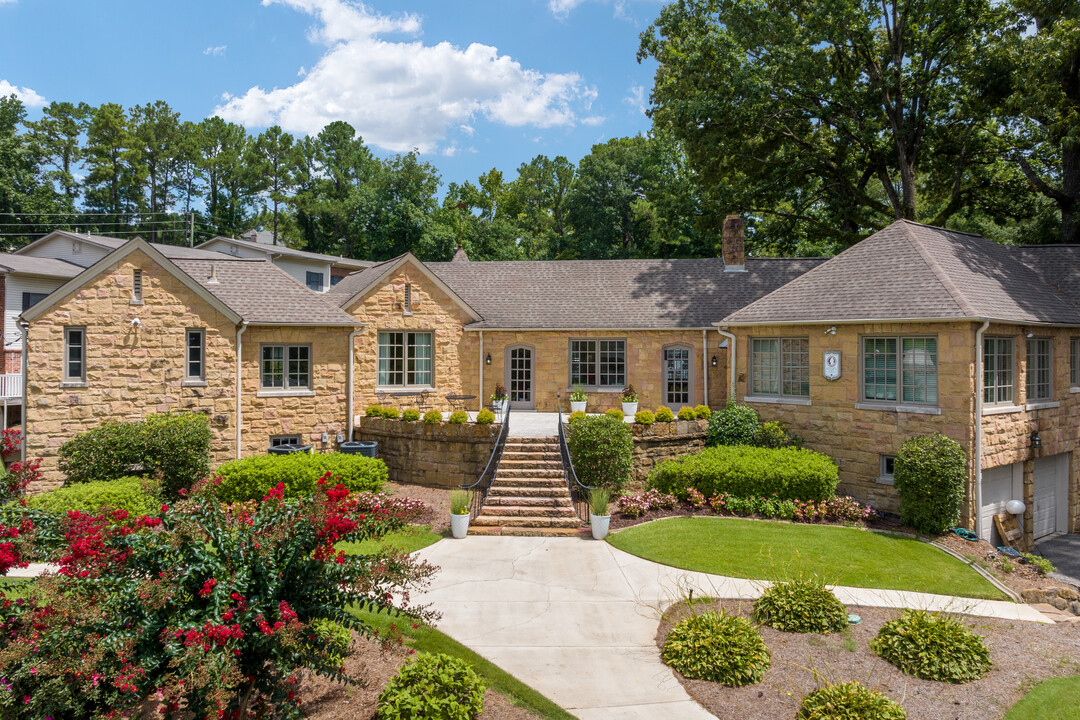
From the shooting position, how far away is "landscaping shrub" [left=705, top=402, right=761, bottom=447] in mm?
16531

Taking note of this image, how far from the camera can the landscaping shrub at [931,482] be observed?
12.9 m

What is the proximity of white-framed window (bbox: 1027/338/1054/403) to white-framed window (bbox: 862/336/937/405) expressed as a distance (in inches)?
138

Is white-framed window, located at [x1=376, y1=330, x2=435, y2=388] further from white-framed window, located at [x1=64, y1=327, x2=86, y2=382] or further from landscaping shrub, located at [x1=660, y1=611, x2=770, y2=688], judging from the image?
landscaping shrub, located at [x1=660, y1=611, x2=770, y2=688]

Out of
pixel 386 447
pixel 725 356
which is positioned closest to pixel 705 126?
pixel 725 356

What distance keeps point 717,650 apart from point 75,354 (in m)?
16.5

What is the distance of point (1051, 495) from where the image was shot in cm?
1639

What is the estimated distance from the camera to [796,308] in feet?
55.0

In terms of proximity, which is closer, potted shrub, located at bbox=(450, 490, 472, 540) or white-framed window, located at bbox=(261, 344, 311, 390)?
potted shrub, located at bbox=(450, 490, 472, 540)

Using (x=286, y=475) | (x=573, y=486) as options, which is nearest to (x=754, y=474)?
(x=573, y=486)

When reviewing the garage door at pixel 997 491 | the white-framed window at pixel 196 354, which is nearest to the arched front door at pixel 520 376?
the white-framed window at pixel 196 354

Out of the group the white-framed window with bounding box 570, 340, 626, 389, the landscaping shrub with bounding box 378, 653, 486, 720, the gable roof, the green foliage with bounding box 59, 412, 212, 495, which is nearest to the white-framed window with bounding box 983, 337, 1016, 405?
the gable roof

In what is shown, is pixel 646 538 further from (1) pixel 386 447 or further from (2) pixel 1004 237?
(2) pixel 1004 237

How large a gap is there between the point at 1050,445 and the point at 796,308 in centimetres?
725

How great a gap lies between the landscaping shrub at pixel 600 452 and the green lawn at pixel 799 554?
6.76 ft
